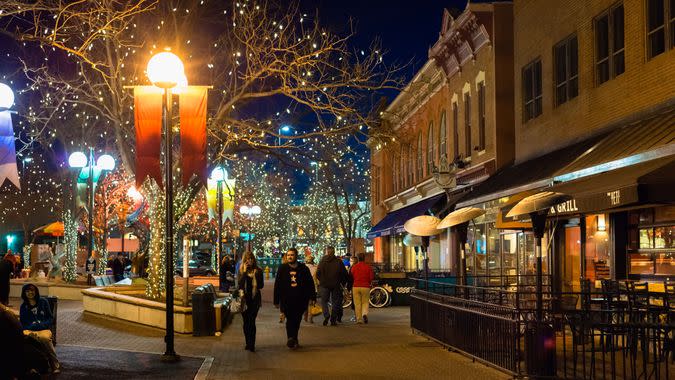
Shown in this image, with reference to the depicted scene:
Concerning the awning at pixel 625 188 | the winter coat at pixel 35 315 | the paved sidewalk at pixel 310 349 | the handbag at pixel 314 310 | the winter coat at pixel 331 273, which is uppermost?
the awning at pixel 625 188

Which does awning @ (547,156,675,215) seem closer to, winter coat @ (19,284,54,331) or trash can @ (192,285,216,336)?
trash can @ (192,285,216,336)

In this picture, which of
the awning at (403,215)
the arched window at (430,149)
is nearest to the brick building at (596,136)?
the awning at (403,215)

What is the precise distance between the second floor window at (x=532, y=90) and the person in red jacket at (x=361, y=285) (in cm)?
653

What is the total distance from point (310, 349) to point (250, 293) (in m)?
1.50

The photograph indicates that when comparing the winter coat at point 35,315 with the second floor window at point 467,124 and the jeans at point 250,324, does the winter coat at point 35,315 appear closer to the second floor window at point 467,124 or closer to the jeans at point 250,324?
the jeans at point 250,324

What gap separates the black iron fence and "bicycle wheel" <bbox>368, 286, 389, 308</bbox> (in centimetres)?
1140

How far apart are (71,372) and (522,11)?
16.9 m

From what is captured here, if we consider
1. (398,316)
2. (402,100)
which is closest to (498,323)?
(398,316)

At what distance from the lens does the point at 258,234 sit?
83.9 metres

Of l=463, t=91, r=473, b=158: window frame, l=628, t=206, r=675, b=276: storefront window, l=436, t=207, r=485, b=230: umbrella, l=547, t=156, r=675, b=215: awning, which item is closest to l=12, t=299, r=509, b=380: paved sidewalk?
l=436, t=207, r=485, b=230: umbrella

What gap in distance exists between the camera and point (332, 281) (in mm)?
20969

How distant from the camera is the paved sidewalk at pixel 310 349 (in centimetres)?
1259

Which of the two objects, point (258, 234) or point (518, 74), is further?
point (258, 234)

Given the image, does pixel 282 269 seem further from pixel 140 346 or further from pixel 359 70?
pixel 359 70
